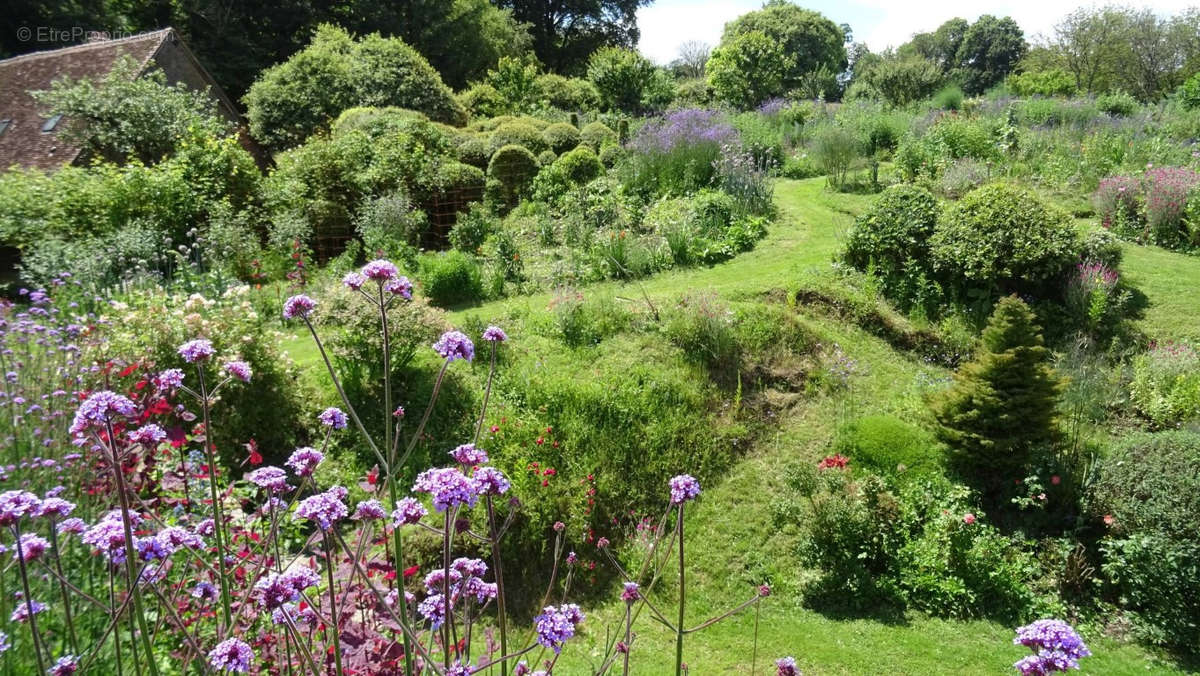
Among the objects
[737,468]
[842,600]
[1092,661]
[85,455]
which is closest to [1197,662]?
[1092,661]

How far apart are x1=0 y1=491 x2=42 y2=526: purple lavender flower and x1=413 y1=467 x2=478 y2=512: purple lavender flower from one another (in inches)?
35.4

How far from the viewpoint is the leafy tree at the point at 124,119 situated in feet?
44.3

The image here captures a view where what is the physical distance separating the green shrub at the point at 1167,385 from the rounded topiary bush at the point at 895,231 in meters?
2.51

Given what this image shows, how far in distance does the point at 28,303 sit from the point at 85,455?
7822 millimetres

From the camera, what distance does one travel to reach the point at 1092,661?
4746 mm

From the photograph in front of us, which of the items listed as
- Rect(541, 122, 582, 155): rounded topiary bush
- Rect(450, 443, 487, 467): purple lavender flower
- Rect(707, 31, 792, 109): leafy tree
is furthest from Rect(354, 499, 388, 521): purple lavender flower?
Rect(707, 31, 792, 109): leafy tree

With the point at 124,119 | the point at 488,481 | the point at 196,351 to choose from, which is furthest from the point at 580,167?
the point at 488,481

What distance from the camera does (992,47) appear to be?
5303 centimetres

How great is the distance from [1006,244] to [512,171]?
9608 mm

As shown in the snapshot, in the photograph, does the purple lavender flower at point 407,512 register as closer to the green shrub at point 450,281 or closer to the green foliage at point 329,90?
the green shrub at point 450,281

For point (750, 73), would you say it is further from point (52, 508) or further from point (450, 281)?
point (52, 508)

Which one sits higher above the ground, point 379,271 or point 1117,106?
A: point 1117,106

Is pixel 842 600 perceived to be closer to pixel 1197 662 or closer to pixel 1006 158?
pixel 1197 662

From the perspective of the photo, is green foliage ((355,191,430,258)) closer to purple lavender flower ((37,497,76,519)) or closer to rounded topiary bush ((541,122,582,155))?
rounded topiary bush ((541,122,582,155))
